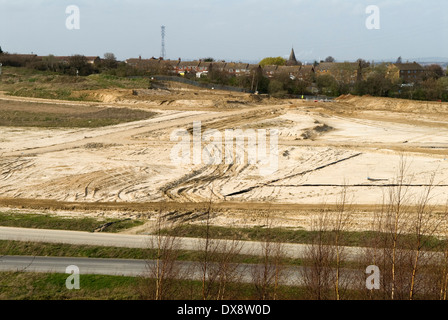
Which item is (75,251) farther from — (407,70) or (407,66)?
(407,66)

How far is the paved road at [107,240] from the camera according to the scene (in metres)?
20.4

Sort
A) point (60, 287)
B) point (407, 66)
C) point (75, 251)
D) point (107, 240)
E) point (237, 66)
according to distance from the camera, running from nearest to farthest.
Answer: point (60, 287) < point (75, 251) < point (107, 240) < point (407, 66) < point (237, 66)

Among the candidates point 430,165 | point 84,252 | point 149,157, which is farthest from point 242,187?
point 430,165

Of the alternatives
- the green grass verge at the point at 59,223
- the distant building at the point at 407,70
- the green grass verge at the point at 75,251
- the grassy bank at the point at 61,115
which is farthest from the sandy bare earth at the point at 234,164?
the distant building at the point at 407,70

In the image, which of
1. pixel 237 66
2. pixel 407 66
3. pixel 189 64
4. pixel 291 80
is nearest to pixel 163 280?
pixel 291 80

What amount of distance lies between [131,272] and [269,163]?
721 inches

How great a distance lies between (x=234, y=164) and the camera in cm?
3450

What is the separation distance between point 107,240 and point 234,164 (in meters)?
14.4

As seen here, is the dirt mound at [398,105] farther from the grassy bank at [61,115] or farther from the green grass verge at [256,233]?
the green grass verge at [256,233]

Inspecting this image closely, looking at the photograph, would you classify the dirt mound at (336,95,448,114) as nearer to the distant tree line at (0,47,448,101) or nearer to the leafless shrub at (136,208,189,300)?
the distant tree line at (0,47,448,101)

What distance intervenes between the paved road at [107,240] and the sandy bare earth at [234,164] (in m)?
3.62

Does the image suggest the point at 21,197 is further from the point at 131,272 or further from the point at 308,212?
the point at 308,212

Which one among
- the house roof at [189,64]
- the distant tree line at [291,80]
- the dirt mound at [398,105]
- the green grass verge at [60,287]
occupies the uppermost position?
the house roof at [189,64]

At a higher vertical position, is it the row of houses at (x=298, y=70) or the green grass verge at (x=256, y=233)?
the row of houses at (x=298, y=70)
